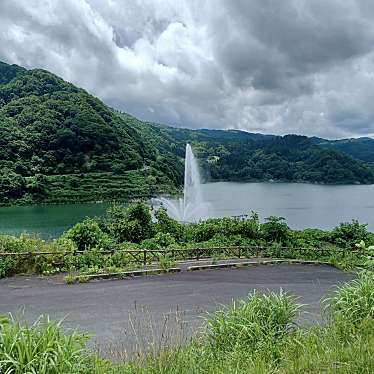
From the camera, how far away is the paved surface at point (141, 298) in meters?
6.88

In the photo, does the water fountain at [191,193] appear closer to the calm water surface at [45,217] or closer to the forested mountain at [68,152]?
the calm water surface at [45,217]

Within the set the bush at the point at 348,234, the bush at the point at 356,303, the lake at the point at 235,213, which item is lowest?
the lake at the point at 235,213

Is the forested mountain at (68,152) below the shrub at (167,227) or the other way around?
the other way around

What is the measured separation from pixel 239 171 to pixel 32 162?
84.8m

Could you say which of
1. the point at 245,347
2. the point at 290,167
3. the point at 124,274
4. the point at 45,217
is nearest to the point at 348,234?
the point at 124,274

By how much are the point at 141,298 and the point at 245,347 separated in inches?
200

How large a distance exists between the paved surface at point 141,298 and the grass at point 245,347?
774 mm

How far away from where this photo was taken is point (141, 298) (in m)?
9.44

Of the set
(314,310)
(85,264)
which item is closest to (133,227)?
(85,264)

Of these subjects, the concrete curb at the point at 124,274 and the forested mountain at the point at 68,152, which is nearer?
the concrete curb at the point at 124,274

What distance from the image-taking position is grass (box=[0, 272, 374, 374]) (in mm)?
3670

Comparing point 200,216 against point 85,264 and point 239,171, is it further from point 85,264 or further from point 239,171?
point 239,171

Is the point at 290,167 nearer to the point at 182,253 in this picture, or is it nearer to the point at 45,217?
the point at 45,217

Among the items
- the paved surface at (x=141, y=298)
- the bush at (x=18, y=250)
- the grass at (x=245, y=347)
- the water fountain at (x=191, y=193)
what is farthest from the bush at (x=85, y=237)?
the water fountain at (x=191, y=193)
